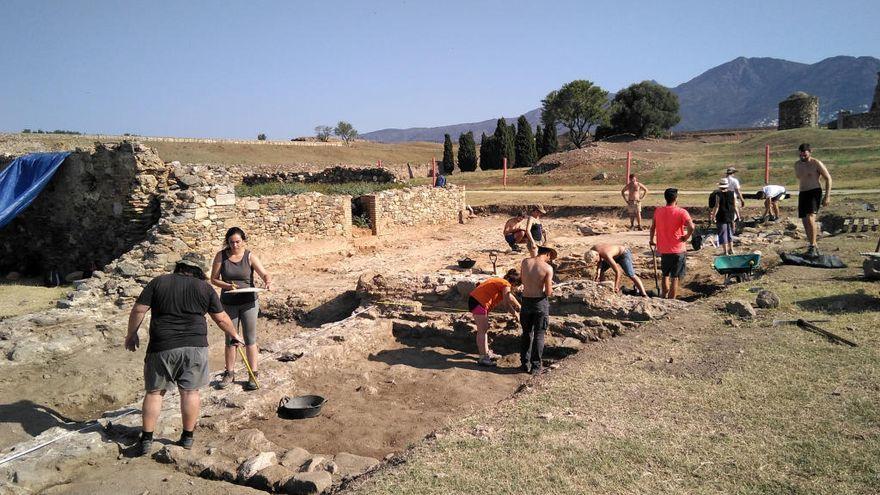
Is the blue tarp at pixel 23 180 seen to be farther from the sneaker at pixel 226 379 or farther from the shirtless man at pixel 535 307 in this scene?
the shirtless man at pixel 535 307

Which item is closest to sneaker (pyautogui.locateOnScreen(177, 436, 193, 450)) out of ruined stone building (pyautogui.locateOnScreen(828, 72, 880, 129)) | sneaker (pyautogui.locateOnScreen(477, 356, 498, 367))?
sneaker (pyautogui.locateOnScreen(477, 356, 498, 367))

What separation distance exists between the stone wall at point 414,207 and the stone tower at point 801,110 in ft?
122

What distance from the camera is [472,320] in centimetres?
876

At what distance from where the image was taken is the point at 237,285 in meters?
6.94

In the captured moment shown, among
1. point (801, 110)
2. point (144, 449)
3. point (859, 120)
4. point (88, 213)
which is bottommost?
point (144, 449)

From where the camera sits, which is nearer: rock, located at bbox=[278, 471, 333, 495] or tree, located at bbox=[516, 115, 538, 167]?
rock, located at bbox=[278, 471, 333, 495]

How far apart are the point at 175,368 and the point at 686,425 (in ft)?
14.9

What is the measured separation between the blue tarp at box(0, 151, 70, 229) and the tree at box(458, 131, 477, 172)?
121ft

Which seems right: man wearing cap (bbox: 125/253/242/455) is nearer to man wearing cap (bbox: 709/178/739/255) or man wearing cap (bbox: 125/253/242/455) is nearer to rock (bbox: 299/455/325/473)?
rock (bbox: 299/455/325/473)

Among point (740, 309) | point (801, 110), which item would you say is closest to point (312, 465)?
point (740, 309)

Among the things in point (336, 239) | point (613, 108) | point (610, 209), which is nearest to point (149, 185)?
point (336, 239)

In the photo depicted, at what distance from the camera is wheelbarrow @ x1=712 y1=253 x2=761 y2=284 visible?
9.19m

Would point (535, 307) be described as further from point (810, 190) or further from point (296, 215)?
point (296, 215)

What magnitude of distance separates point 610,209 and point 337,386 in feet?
51.2
